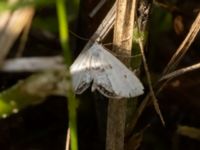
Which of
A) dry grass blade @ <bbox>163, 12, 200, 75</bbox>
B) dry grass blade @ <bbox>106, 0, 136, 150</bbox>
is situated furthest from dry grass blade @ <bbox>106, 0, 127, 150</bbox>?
dry grass blade @ <bbox>163, 12, 200, 75</bbox>

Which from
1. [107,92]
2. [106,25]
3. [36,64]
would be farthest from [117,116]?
[36,64]

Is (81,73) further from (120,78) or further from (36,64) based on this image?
(36,64)

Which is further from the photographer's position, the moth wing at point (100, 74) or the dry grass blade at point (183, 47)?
the dry grass blade at point (183, 47)

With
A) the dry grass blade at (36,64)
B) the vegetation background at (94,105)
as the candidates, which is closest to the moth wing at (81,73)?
the dry grass blade at (36,64)

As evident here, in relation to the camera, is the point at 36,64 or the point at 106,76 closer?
the point at 36,64

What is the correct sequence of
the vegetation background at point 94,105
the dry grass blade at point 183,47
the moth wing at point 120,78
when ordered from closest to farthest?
the moth wing at point 120,78 < the dry grass blade at point 183,47 < the vegetation background at point 94,105

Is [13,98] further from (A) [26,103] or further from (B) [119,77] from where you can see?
(B) [119,77]

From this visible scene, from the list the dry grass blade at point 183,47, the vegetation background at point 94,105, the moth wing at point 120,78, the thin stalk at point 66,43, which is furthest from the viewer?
the vegetation background at point 94,105

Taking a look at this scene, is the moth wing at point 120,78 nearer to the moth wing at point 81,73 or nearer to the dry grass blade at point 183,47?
the moth wing at point 81,73
